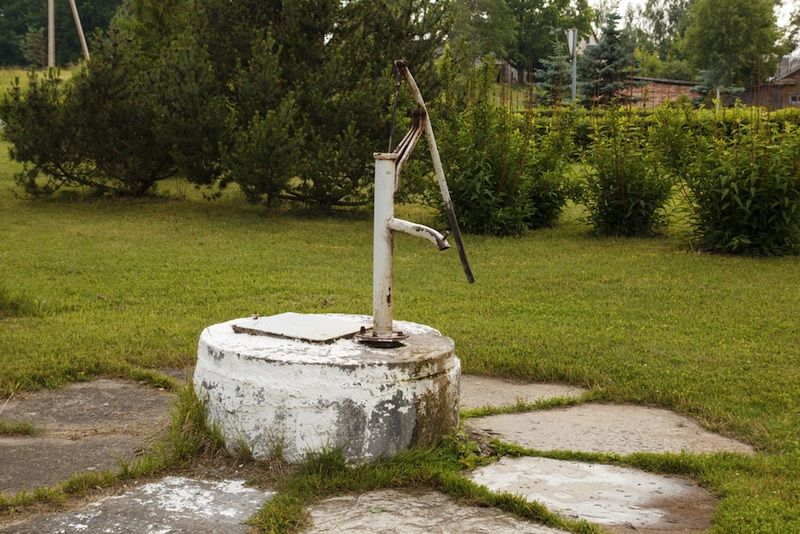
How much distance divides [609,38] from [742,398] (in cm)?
2312

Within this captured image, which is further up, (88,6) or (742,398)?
(88,6)

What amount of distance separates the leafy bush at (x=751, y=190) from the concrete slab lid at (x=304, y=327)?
20.6ft

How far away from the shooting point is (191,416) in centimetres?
380

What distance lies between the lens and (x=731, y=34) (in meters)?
45.5

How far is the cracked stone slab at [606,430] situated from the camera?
403 cm

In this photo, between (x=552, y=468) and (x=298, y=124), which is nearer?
(x=552, y=468)

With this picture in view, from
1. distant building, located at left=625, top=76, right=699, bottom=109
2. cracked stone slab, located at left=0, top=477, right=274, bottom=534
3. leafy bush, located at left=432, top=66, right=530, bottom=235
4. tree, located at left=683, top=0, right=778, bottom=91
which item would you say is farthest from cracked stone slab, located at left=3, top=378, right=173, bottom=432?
tree, located at left=683, top=0, right=778, bottom=91

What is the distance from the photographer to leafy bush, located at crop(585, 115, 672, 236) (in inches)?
419

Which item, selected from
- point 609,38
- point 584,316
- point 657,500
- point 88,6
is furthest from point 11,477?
point 88,6

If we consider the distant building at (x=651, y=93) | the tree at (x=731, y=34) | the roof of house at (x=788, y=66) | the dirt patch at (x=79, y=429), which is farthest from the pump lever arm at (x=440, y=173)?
the roof of house at (x=788, y=66)

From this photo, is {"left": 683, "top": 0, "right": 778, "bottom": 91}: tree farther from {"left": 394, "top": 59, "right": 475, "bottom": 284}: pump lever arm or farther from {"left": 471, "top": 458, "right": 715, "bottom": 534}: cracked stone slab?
{"left": 471, "top": 458, "right": 715, "bottom": 534}: cracked stone slab

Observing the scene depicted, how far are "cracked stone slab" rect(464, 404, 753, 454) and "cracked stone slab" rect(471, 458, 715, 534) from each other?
27 centimetres

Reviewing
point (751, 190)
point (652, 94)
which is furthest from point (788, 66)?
point (751, 190)

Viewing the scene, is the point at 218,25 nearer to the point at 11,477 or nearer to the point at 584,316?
the point at 584,316
